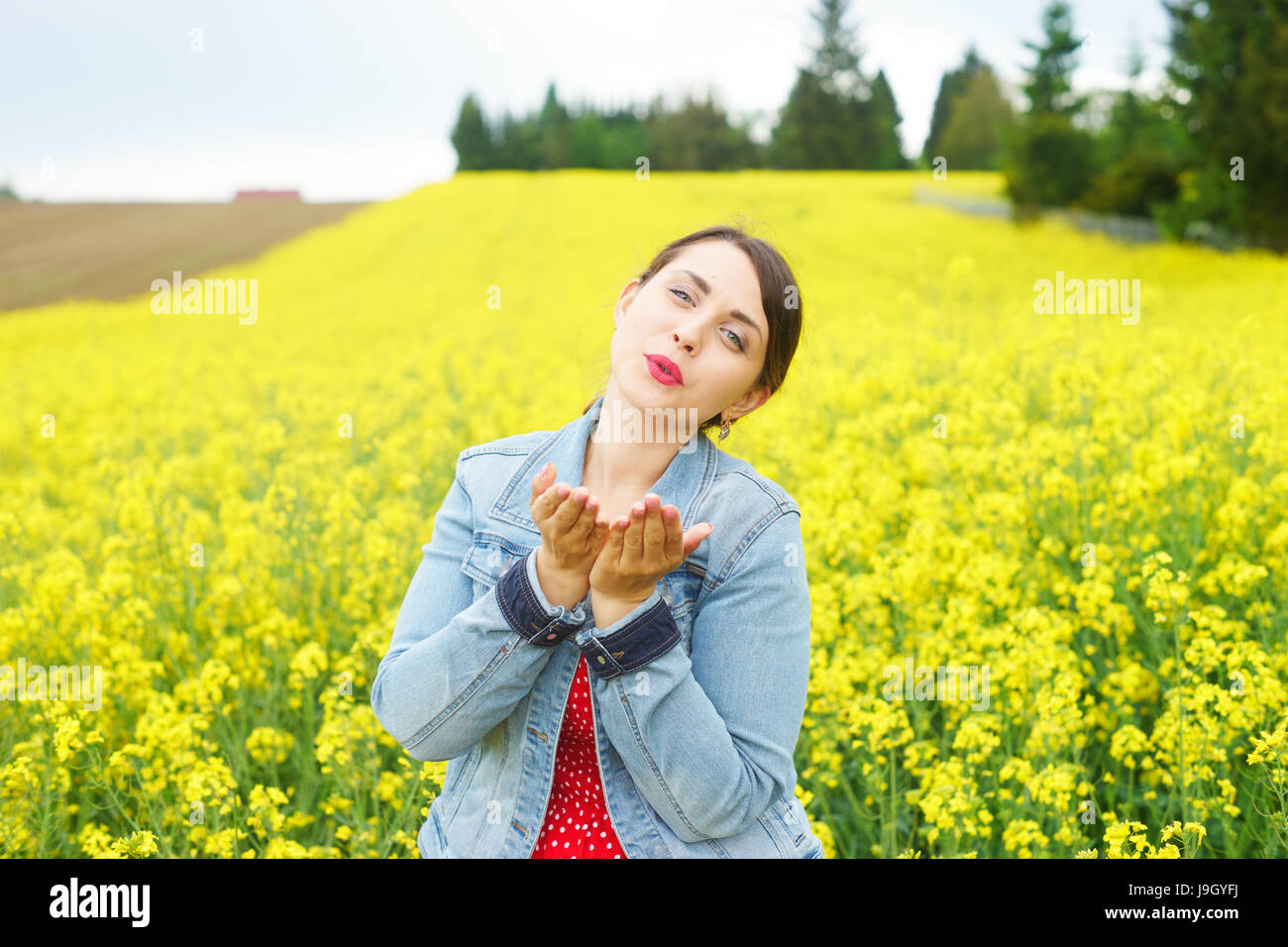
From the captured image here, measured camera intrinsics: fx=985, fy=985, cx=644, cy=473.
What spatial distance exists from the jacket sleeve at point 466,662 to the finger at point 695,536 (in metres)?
0.18

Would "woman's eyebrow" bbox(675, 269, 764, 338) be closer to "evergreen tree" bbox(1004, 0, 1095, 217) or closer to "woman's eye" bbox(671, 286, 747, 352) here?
"woman's eye" bbox(671, 286, 747, 352)

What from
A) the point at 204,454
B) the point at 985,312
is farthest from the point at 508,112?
the point at 204,454

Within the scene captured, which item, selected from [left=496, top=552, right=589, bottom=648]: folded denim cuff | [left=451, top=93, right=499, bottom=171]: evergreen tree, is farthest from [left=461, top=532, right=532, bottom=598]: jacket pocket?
[left=451, top=93, right=499, bottom=171]: evergreen tree

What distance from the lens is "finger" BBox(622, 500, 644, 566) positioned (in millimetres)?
1245

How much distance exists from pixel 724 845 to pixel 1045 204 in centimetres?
2308

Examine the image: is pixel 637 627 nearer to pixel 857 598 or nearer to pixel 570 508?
pixel 570 508

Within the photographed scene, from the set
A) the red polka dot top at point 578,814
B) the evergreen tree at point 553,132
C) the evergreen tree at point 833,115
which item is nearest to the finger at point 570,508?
the red polka dot top at point 578,814

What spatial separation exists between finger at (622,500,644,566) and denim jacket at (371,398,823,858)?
0.10m

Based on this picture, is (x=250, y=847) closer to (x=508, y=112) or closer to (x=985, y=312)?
(x=985, y=312)

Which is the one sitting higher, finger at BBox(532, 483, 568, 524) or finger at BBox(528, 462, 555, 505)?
finger at BBox(528, 462, 555, 505)

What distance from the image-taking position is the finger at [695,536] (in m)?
A: 1.30

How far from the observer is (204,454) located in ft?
19.5

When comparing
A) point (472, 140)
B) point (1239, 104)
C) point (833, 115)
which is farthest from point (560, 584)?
point (472, 140)

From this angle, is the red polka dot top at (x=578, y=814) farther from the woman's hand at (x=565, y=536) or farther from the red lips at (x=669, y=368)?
the red lips at (x=669, y=368)
